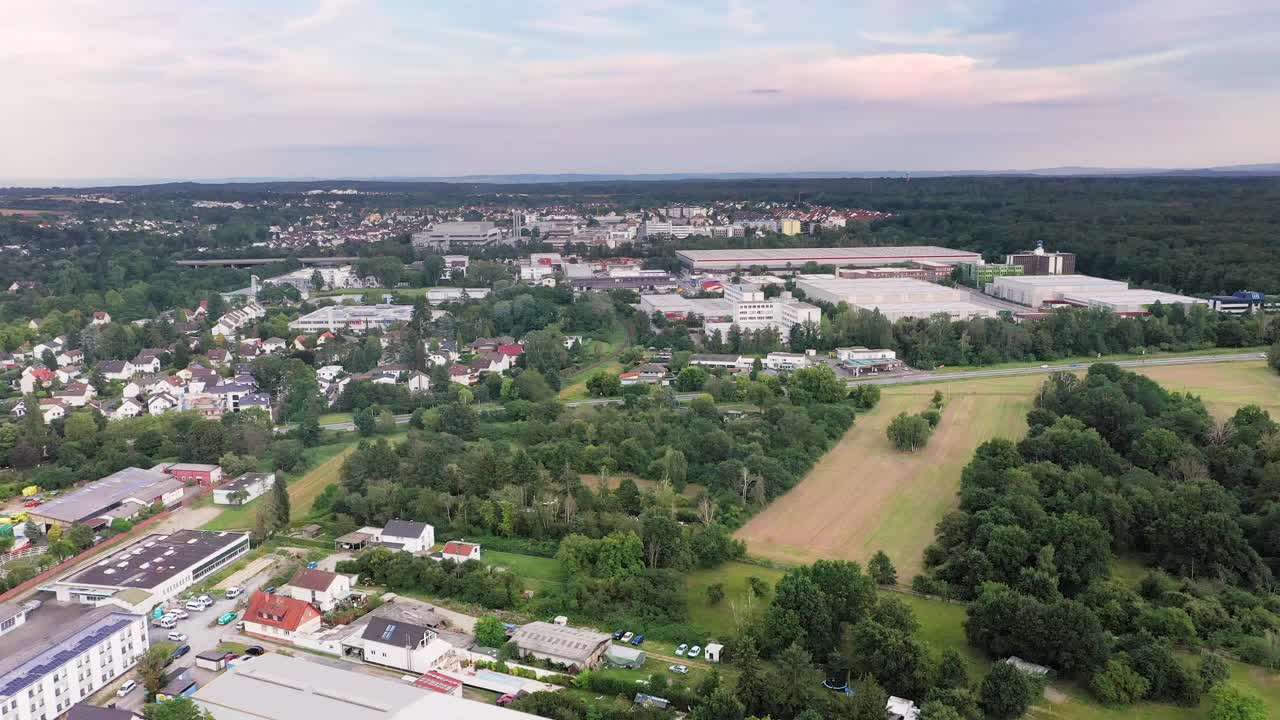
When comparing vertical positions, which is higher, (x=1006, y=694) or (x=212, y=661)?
(x=1006, y=694)

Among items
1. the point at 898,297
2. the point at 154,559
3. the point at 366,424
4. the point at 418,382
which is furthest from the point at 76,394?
the point at 898,297

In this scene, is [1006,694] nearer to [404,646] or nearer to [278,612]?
[404,646]

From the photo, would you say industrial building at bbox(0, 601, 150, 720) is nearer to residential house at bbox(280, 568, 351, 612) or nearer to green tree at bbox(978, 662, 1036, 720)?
residential house at bbox(280, 568, 351, 612)

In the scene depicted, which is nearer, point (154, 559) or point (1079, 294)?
point (154, 559)

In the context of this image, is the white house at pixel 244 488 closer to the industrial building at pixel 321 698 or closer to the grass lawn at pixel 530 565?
the grass lawn at pixel 530 565

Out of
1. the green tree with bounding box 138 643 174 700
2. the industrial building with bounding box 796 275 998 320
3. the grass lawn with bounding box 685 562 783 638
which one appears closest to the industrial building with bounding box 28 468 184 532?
the green tree with bounding box 138 643 174 700

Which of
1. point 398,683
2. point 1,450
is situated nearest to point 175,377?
point 1,450

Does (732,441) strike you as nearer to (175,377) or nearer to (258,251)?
(175,377)
